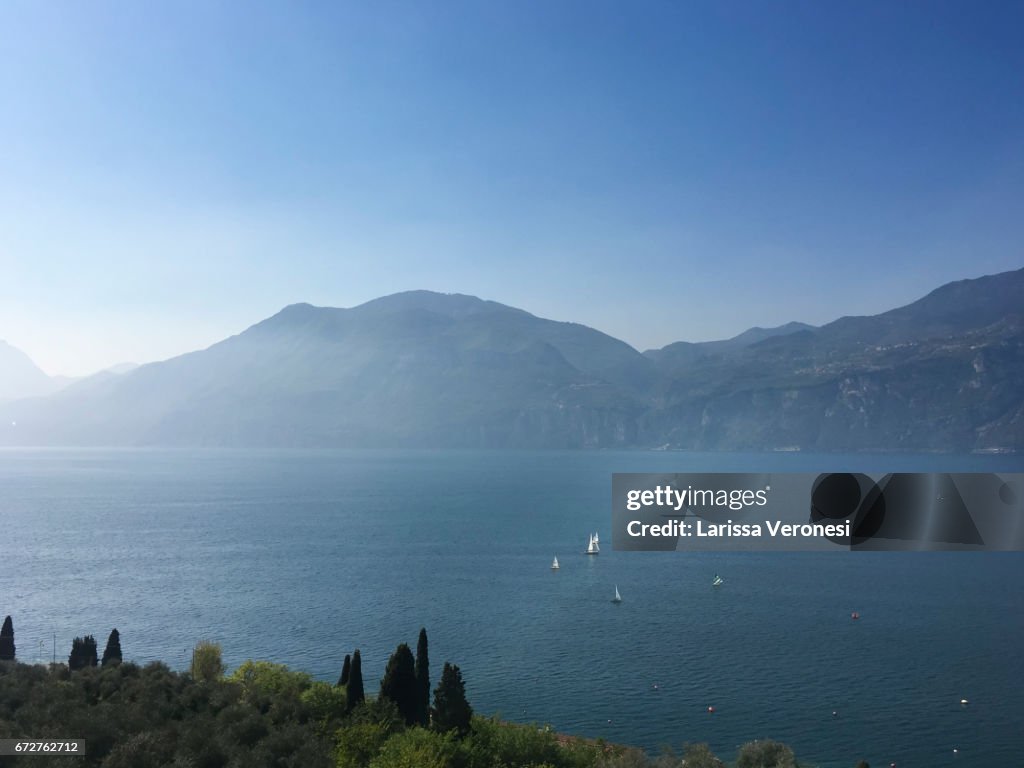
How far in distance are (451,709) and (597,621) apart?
1663 inches

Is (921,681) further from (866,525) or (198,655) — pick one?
(198,655)

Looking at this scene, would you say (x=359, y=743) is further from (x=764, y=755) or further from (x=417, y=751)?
(x=764, y=755)

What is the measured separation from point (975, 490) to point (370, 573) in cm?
8354

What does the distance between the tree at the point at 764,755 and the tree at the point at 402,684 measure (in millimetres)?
17881

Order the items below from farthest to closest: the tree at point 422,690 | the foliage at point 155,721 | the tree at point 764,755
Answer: the tree at point 422,690 < the tree at point 764,755 < the foliage at point 155,721

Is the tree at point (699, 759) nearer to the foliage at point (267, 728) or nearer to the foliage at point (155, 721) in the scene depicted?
the foliage at point (267, 728)

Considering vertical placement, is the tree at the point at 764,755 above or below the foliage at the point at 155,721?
below

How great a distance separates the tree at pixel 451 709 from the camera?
38219 mm

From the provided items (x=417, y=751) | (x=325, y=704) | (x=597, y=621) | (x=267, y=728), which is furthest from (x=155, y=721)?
(x=597, y=621)

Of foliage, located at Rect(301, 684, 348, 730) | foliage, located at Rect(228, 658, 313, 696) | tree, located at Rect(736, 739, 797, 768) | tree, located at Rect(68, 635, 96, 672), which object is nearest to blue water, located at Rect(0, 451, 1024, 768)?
tree, located at Rect(736, 739, 797, 768)

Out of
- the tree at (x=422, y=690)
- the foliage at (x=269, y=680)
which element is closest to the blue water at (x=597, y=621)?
the foliage at (x=269, y=680)

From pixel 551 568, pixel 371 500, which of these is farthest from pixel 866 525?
pixel 371 500

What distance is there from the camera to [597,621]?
77.9 metres

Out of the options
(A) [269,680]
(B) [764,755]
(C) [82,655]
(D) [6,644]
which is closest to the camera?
(B) [764,755]
